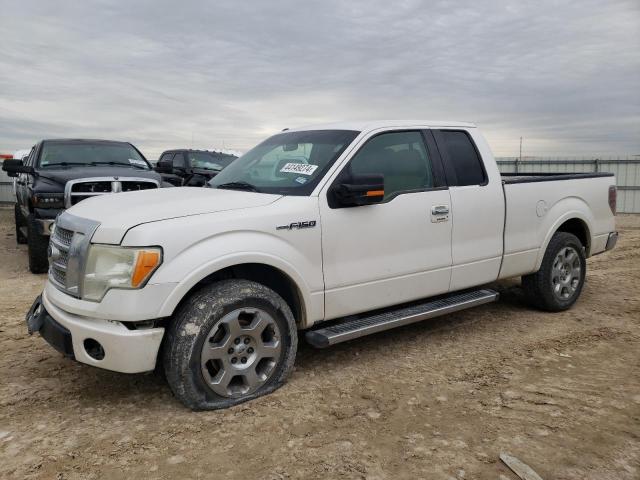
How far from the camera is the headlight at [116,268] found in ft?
10.1

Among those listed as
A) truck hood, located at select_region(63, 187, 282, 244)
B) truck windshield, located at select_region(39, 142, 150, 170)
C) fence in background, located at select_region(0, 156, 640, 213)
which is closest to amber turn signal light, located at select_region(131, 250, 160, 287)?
truck hood, located at select_region(63, 187, 282, 244)

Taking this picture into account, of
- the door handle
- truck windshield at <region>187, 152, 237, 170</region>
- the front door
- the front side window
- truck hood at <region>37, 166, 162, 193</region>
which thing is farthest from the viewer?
truck windshield at <region>187, 152, 237, 170</region>

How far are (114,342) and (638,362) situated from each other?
3.95 metres

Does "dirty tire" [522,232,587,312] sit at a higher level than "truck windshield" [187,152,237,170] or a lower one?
lower

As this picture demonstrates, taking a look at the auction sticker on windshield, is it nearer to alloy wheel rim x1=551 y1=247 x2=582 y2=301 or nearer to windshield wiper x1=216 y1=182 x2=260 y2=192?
windshield wiper x1=216 y1=182 x2=260 y2=192

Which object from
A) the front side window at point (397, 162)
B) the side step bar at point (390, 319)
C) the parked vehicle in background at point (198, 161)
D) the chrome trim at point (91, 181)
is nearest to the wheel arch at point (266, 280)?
the side step bar at point (390, 319)

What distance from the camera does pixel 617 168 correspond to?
18844 millimetres

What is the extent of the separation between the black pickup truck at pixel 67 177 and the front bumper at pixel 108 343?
4.31m

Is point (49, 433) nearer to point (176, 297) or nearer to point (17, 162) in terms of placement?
point (176, 297)

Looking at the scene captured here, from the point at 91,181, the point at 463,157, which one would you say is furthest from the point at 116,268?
the point at 91,181

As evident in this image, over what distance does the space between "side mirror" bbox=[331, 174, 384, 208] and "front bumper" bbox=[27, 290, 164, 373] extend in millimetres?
1488

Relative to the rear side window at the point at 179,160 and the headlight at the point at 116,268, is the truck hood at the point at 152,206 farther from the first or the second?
the rear side window at the point at 179,160

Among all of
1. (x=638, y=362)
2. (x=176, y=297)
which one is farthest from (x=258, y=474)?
(x=638, y=362)

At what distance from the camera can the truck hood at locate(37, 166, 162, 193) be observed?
7336 millimetres
